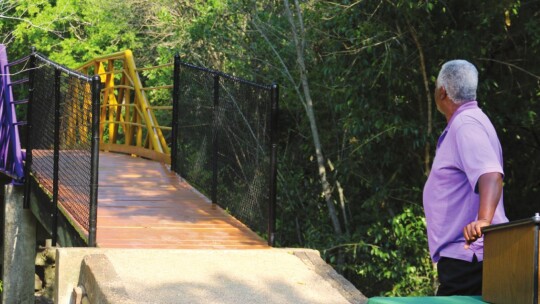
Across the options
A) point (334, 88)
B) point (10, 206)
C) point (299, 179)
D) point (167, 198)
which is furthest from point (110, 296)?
point (299, 179)

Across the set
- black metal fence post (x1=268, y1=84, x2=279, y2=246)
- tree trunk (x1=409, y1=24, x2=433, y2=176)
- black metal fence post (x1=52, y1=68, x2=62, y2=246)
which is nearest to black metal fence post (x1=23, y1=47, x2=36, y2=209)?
black metal fence post (x1=52, y1=68, x2=62, y2=246)

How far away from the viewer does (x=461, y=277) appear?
4.17 m

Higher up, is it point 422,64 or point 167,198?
point 422,64

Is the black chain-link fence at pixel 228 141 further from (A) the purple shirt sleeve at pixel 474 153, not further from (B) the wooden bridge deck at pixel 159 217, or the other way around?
(A) the purple shirt sleeve at pixel 474 153

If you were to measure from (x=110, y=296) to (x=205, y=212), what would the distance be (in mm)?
3342

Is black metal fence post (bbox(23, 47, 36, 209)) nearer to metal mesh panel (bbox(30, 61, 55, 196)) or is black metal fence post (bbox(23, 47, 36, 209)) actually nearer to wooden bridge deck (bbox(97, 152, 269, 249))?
metal mesh panel (bbox(30, 61, 55, 196))

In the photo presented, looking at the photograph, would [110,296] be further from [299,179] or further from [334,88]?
[299,179]

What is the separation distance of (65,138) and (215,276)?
2706 millimetres

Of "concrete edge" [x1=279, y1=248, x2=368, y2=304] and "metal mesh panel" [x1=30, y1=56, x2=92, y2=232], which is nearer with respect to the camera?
"concrete edge" [x1=279, y1=248, x2=368, y2=304]

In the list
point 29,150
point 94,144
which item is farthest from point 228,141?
point 94,144

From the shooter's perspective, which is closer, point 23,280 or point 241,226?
point 241,226

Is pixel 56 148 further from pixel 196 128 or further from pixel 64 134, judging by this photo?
pixel 196 128

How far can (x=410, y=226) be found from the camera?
11742 mm

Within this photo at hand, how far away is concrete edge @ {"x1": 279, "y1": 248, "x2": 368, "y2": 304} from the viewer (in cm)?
652
